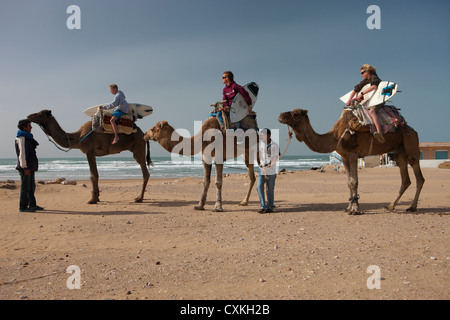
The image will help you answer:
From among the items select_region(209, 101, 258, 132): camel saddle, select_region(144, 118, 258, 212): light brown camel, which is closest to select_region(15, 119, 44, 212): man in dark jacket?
select_region(144, 118, 258, 212): light brown camel

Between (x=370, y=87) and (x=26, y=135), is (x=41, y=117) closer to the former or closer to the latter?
(x=26, y=135)

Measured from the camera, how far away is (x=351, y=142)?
343 inches

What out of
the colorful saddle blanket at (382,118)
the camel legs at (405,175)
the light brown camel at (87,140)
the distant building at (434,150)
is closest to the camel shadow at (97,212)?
the light brown camel at (87,140)

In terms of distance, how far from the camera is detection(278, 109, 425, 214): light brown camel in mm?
8695

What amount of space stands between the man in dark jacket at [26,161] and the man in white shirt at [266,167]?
625cm

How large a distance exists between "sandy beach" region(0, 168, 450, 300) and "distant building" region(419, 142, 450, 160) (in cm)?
4301

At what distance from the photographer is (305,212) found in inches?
361

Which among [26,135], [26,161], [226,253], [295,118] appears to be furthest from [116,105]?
[226,253]

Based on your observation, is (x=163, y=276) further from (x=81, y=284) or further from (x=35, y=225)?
(x=35, y=225)

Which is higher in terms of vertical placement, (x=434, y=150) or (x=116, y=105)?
(x=116, y=105)

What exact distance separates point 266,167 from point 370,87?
3263mm

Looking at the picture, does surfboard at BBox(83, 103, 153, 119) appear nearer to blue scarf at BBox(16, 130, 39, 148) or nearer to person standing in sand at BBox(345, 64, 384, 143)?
blue scarf at BBox(16, 130, 39, 148)

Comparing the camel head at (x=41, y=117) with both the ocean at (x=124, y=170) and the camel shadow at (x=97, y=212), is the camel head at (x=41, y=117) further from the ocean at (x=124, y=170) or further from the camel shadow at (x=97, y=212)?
the ocean at (x=124, y=170)
